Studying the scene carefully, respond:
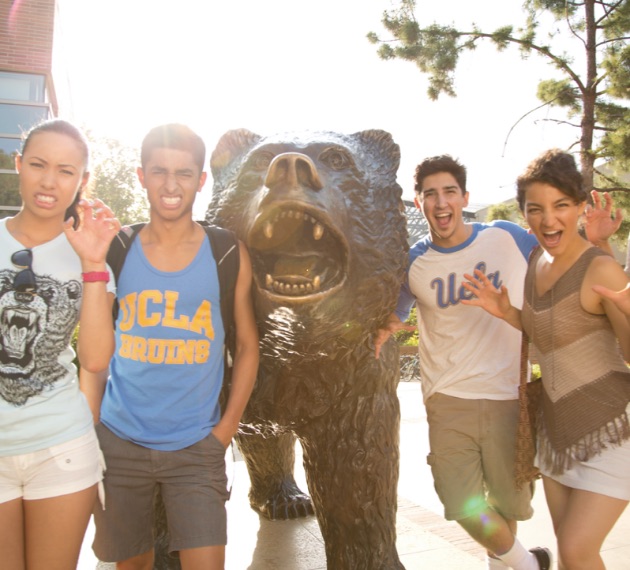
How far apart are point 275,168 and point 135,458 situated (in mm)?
977

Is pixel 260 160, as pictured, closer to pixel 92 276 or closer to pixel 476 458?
pixel 92 276

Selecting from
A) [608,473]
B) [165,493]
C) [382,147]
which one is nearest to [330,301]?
[382,147]

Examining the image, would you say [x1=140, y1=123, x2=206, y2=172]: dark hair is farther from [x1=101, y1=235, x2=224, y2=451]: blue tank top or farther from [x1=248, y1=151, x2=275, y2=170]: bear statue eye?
[x1=101, y1=235, x2=224, y2=451]: blue tank top

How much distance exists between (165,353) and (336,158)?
2.84 ft

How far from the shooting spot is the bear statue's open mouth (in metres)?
1.91

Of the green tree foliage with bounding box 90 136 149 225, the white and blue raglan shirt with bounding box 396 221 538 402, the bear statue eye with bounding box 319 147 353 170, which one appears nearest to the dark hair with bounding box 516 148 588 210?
the white and blue raglan shirt with bounding box 396 221 538 402

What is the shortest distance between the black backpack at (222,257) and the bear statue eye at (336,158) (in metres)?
0.41

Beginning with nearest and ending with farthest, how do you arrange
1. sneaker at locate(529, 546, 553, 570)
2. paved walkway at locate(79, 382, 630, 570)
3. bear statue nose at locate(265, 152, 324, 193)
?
1. bear statue nose at locate(265, 152, 324, 193)
2. sneaker at locate(529, 546, 553, 570)
3. paved walkway at locate(79, 382, 630, 570)

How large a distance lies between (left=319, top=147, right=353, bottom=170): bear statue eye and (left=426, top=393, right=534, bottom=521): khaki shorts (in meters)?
1.06

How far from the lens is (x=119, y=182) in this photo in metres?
24.8

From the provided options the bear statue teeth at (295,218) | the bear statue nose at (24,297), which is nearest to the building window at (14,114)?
the bear statue nose at (24,297)

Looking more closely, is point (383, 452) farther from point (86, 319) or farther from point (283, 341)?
point (86, 319)

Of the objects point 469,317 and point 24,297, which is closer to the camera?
point 24,297

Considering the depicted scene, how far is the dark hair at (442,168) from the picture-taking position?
2.60 metres
